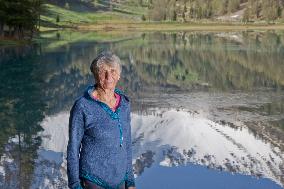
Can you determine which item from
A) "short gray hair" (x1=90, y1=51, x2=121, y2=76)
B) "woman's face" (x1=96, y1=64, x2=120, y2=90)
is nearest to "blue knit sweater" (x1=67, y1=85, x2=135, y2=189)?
"woman's face" (x1=96, y1=64, x2=120, y2=90)

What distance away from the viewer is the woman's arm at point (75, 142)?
6500mm

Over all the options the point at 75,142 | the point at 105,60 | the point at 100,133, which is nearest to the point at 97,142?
the point at 100,133

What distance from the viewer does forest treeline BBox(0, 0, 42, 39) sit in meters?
83.8

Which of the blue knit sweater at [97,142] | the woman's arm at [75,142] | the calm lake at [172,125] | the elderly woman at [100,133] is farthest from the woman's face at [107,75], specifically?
the calm lake at [172,125]

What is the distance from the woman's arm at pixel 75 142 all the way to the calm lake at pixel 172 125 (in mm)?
8524

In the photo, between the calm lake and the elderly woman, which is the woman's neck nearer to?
the elderly woman

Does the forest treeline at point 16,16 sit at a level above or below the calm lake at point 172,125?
above

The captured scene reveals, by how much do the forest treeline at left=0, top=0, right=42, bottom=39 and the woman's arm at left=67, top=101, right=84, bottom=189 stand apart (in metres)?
78.9

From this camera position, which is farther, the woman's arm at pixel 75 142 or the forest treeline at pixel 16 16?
the forest treeline at pixel 16 16

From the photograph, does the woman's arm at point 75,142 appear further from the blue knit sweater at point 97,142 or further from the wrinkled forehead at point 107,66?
the wrinkled forehead at point 107,66

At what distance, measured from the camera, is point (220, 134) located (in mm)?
23219

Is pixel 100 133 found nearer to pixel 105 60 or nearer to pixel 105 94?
pixel 105 94

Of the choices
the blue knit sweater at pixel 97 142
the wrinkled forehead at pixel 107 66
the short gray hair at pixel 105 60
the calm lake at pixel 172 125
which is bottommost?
the calm lake at pixel 172 125

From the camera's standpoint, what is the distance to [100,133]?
653 cm
